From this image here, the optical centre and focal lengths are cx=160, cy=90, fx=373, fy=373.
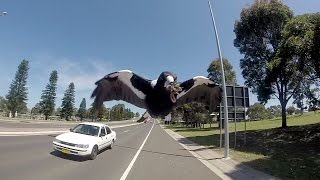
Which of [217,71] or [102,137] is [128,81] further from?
[217,71]

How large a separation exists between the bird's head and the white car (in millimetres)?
9350

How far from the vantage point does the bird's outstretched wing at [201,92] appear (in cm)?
560

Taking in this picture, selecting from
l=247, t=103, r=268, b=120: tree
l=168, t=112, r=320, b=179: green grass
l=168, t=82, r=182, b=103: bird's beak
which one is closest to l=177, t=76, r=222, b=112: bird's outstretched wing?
l=168, t=82, r=182, b=103: bird's beak

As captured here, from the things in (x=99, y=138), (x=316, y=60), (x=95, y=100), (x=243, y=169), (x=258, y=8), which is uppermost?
(x=258, y=8)

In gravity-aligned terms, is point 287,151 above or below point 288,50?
below

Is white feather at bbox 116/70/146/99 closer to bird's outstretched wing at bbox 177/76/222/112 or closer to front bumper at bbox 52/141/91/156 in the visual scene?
bird's outstretched wing at bbox 177/76/222/112

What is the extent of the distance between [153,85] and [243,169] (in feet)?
35.3

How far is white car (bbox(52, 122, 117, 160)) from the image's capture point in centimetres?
1427

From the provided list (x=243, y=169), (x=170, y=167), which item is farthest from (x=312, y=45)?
(x=170, y=167)

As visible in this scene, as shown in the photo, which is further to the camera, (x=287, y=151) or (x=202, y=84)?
(x=287, y=151)

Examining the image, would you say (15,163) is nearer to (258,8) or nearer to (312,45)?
(312,45)

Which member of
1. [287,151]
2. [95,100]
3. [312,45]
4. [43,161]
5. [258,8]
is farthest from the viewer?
[258,8]

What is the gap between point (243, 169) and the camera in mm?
15328

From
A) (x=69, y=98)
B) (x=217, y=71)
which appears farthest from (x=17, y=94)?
(x=217, y=71)
